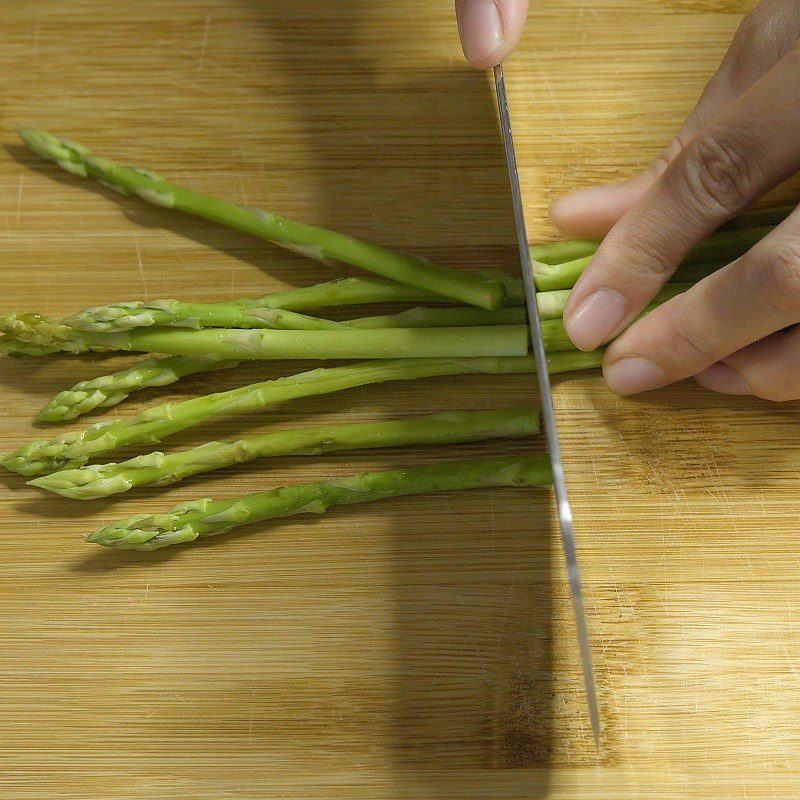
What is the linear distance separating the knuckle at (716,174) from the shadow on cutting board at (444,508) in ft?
2.05

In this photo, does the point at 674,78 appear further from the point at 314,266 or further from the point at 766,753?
the point at 766,753

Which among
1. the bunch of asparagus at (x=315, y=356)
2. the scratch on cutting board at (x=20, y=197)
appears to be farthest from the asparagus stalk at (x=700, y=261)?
the scratch on cutting board at (x=20, y=197)

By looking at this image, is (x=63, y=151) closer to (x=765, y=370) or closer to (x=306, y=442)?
(x=306, y=442)

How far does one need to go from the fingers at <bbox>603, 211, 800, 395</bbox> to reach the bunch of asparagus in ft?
0.50

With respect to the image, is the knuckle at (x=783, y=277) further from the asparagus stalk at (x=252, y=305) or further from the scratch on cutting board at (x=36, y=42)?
the scratch on cutting board at (x=36, y=42)

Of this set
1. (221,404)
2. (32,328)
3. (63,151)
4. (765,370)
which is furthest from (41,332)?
(765,370)

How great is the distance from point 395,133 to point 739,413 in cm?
133

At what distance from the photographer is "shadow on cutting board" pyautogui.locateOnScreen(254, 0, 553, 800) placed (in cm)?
206

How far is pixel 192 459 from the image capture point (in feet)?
7.41

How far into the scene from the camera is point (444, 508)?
2260 millimetres

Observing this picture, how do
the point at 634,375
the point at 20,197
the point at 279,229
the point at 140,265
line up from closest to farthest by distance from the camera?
the point at 634,375
the point at 279,229
the point at 140,265
the point at 20,197

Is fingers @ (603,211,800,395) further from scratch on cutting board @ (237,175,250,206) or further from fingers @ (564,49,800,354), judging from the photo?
scratch on cutting board @ (237,175,250,206)

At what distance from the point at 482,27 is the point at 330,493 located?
1.33 metres

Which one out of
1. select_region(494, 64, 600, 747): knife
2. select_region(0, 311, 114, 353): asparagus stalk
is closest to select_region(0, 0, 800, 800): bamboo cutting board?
select_region(0, 311, 114, 353): asparagus stalk
